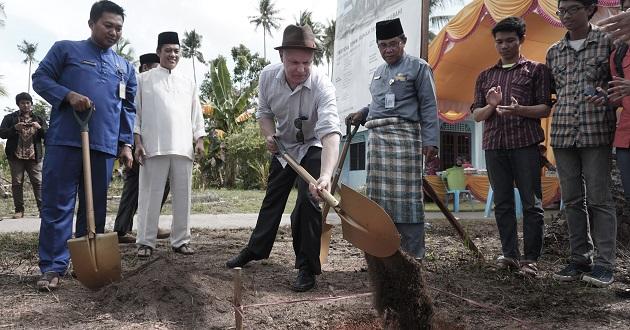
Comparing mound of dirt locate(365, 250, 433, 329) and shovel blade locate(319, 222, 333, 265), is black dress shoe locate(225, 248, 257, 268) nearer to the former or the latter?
shovel blade locate(319, 222, 333, 265)

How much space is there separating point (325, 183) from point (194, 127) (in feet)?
6.79

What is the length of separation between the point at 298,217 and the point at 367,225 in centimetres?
89

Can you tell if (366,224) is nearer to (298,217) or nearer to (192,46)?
(298,217)

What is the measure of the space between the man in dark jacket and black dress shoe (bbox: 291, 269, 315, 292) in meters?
5.10

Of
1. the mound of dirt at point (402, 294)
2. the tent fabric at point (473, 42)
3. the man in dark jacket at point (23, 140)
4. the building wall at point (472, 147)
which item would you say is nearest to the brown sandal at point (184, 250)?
the mound of dirt at point (402, 294)

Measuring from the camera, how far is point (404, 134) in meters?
3.39

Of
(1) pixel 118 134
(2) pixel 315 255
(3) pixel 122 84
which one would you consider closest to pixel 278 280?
(2) pixel 315 255

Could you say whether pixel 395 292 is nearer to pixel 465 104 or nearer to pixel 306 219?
pixel 306 219

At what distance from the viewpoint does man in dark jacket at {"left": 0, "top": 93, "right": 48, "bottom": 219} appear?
6551 millimetres

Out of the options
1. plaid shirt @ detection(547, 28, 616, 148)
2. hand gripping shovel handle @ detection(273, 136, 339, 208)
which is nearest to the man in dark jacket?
hand gripping shovel handle @ detection(273, 136, 339, 208)

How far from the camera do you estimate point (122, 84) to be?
3348mm

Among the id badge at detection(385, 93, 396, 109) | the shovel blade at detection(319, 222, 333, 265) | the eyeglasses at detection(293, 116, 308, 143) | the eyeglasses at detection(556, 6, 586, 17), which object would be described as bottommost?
the shovel blade at detection(319, 222, 333, 265)

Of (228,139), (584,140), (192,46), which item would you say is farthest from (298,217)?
(192,46)

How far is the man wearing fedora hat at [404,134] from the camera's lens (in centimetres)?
336
